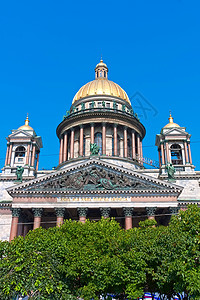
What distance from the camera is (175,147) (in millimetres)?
47844

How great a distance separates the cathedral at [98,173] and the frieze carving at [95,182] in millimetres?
105

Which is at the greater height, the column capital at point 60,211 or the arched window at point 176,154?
the arched window at point 176,154

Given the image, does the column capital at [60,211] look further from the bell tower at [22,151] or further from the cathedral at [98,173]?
the bell tower at [22,151]

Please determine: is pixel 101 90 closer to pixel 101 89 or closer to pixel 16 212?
pixel 101 89

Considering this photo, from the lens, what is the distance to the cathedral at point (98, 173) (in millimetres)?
35344

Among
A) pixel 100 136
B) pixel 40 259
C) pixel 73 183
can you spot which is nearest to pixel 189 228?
pixel 40 259

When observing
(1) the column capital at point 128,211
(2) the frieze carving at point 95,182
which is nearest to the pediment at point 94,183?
(2) the frieze carving at point 95,182

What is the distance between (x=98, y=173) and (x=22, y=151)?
15.5 meters

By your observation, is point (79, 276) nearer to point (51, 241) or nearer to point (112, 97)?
point (51, 241)

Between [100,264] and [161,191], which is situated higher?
[161,191]

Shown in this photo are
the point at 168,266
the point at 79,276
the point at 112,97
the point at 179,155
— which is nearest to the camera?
the point at 168,266

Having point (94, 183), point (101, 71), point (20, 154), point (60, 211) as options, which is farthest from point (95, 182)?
point (101, 71)

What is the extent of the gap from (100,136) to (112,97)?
8133 millimetres

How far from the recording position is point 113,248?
22.8 meters
